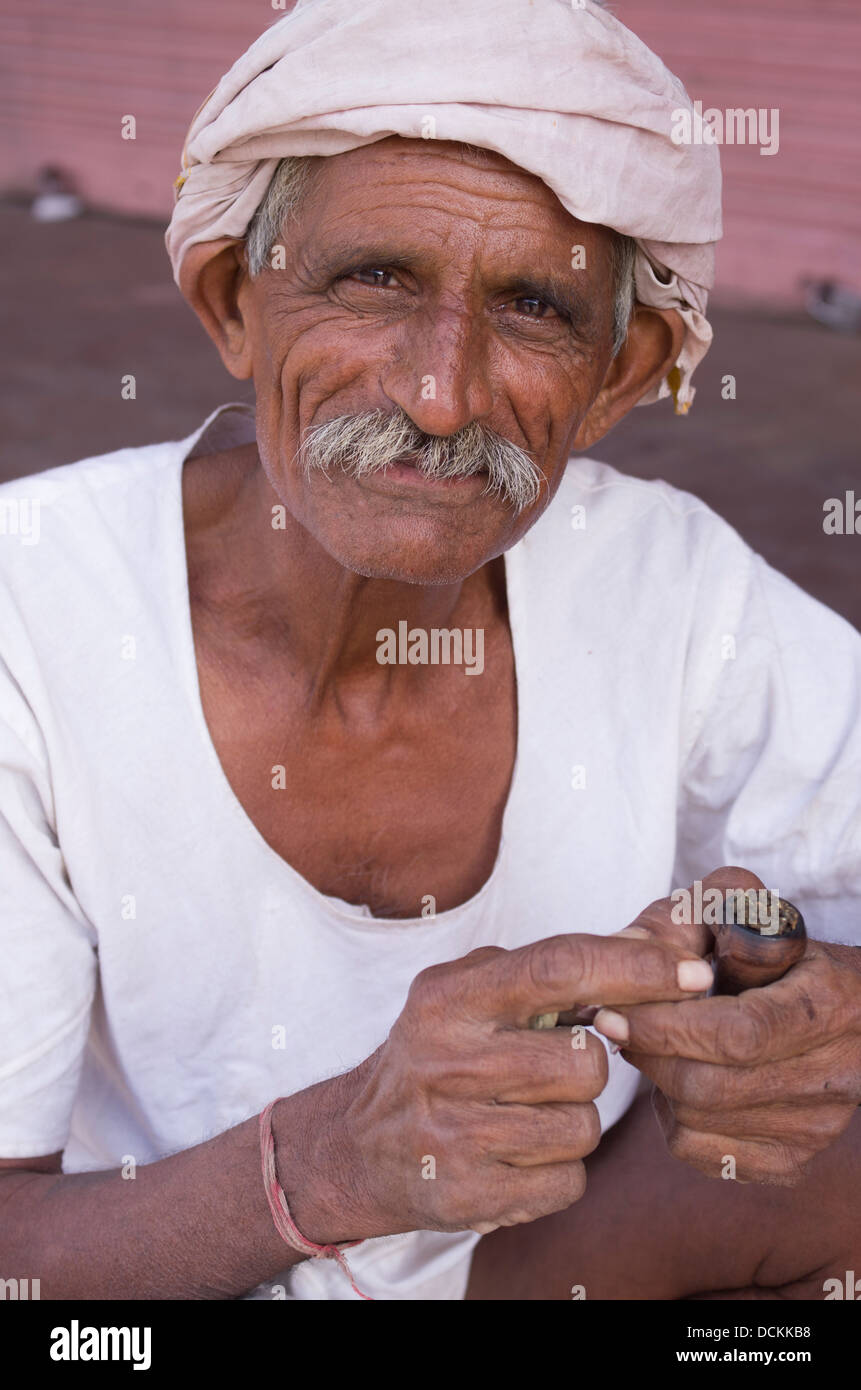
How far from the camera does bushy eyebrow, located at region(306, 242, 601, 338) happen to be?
1.80m

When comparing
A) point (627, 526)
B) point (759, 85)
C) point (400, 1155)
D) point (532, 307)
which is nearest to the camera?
point (400, 1155)

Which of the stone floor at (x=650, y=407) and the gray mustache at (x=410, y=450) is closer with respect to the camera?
the gray mustache at (x=410, y=450)

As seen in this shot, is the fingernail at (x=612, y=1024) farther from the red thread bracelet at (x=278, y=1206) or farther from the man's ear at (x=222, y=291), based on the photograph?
the man's ear at (x=222, y=291)

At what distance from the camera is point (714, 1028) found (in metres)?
1.63

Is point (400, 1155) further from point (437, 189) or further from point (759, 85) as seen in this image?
point (759, 85)

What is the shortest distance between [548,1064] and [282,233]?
1.08 m

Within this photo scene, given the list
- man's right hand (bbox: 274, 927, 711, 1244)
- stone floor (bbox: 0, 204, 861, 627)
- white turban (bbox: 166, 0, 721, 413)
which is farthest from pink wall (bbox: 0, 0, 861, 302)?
man's right hand (bbox: 274, 927, 711, 1244)

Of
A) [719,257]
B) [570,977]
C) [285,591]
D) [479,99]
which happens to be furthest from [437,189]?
[719,257]

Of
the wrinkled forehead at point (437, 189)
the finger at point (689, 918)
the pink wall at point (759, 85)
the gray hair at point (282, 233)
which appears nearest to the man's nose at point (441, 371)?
the wrinkled forehead at point (437, 189)

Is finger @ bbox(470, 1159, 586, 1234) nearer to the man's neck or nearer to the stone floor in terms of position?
the man's neck

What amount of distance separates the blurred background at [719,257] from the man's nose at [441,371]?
3.20 m

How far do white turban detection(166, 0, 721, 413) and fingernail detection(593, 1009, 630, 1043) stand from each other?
3.09 ft

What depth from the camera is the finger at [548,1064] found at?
157cm

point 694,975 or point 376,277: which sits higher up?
point 376,277
